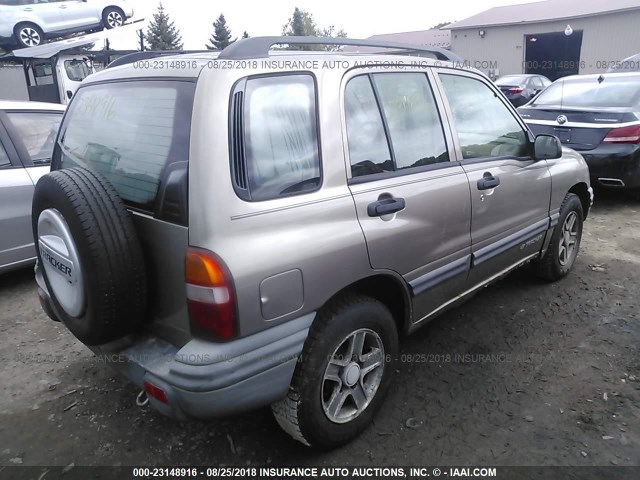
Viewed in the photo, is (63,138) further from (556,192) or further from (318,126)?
(556,192)

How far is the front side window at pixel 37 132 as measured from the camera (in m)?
4.34

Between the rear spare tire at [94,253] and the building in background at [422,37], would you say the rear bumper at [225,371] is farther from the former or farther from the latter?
the building in background at [422,37]

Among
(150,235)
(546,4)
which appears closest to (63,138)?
(150,235)

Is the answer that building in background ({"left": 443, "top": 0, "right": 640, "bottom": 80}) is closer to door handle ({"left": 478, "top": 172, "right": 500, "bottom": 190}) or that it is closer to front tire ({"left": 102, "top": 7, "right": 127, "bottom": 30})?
front tire ({"left": 102, "top": 7, "right": 127, "bottom": 30})

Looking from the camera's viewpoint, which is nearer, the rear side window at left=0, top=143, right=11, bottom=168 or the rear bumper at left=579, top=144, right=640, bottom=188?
the rear side window at left=0, top=143, right=11, bottom=168

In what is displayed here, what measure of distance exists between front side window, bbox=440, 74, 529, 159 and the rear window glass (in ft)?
5.39

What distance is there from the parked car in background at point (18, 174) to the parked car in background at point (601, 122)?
5.74m

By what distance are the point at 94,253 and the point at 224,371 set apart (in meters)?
0.67

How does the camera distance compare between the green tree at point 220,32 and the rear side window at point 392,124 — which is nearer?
the rear side window at point 392,124

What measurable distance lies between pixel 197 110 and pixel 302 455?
5.43ft

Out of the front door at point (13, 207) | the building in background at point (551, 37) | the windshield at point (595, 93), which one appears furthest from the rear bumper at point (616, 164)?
the building in background at point (551, 37)

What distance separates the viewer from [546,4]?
A: 91.2 ft

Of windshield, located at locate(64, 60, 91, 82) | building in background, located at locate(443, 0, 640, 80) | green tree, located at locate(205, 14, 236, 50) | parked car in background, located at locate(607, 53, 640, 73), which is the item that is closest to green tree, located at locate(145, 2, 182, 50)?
green tree, located at locate(205, 14, 236, 50)

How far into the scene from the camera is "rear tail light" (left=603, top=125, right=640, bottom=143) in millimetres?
5902
